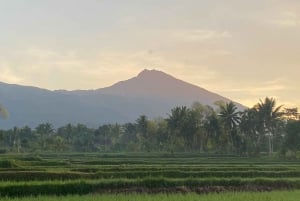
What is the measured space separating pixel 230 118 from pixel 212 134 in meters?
6.11

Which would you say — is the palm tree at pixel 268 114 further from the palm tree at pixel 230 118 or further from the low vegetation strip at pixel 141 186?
the low vegetation strip at pixel 141 186

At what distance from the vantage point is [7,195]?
20047 mm

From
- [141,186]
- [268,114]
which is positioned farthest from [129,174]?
[268,114]

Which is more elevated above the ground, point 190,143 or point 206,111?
point 206,111

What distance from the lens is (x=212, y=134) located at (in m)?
78.9

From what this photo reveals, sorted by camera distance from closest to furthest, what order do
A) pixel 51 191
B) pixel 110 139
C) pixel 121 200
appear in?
pixel 121 200 < pixel 51 191 < pixel 110 139

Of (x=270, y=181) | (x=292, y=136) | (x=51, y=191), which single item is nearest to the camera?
(x=51, y=191)

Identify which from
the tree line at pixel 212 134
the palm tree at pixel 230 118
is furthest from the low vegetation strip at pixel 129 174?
the palm tree at pixel 230 118

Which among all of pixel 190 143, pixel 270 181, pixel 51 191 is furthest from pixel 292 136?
pixel 51 191

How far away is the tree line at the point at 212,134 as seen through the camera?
232 feet

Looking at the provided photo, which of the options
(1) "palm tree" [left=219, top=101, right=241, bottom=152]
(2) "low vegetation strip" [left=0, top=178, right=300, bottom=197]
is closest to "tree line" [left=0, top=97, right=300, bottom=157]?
(1) "palm tree" [left=219, top=101, right=241, bottom=152]

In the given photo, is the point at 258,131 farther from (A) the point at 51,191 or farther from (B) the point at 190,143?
(A) the point at 51,191

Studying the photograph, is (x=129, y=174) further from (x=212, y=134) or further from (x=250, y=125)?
(x=212, y=134)

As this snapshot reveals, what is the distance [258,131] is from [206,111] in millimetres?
15757
